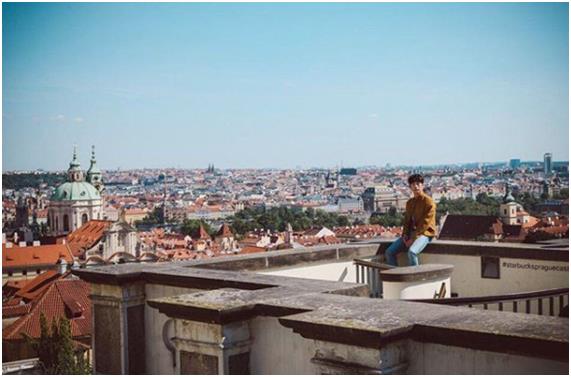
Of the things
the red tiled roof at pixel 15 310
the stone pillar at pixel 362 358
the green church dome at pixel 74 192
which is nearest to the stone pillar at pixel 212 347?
the stone pillar at pixel 362 358

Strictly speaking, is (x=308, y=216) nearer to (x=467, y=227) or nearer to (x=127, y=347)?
(x=467, y=227)

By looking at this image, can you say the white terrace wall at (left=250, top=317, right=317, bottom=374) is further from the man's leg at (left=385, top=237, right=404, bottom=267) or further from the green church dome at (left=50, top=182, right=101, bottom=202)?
the green church dome at (left=50, top=182, right=101, bottom=202)

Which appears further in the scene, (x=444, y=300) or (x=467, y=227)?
(x=467, y=227)

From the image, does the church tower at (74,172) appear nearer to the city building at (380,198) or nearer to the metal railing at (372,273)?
the city building at (380,198)

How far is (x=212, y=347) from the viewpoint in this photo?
323cm

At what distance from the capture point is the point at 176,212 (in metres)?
144

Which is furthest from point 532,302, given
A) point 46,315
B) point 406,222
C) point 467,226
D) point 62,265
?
point 467,226

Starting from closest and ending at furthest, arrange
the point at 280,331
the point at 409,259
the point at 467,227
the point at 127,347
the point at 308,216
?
the point at 280,331
the point at 127,347
the point at 409,259
the point at 467,227
the point at 308,216

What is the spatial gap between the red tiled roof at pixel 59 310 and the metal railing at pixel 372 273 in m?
24.1

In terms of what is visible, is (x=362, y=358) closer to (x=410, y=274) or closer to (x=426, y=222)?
(x=410, y=274)

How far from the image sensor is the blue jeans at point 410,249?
4.94 metres

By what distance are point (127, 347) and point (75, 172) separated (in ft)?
342

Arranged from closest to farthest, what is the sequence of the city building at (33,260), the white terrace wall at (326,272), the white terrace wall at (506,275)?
the white terrace wall at (506,275)
the white terrace wall at (326,272)
the city building at (33,260)

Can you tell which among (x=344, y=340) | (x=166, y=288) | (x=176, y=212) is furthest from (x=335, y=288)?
(x=176, y=212)
